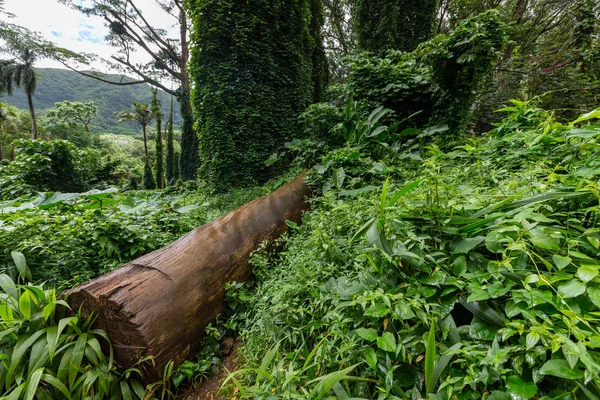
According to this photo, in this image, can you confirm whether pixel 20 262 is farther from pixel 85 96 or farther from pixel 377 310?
pixel 85 96

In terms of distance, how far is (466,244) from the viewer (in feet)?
3.18

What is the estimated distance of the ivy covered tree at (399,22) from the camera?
6692mm

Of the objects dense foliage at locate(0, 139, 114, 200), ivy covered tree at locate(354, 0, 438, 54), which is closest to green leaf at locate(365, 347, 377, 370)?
dense foliage at locate(0, 139, 114, 200)

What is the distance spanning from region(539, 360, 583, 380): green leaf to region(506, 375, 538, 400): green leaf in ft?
0.19

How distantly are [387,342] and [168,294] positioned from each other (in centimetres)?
133

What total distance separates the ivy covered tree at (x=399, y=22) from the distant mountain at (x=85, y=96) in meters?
57.3

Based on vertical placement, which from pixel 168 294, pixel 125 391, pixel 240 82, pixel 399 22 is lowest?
pixel 125 391

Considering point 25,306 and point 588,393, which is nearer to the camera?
point 588,393

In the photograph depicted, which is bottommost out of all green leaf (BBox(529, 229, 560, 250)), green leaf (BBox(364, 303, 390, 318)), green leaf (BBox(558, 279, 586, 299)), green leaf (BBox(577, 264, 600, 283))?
green leaf (BBox(364, 303, 390, 318))

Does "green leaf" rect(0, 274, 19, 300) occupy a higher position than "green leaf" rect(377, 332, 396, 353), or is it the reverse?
"green leaf" rect(377, 332, 396, 353)

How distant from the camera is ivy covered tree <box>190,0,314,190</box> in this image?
477cm

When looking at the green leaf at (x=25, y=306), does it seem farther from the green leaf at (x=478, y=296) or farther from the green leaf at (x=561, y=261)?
the green leaf at (x=561, y=261)

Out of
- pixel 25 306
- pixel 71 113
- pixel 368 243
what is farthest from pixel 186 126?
pixel 71 113

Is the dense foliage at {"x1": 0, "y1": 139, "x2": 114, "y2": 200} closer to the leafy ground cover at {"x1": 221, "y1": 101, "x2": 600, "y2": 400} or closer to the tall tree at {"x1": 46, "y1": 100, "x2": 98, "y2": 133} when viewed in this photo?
the leafy ground cover at {"x1": 221, "y1": 101, "x2": 600, "y2": 400}
